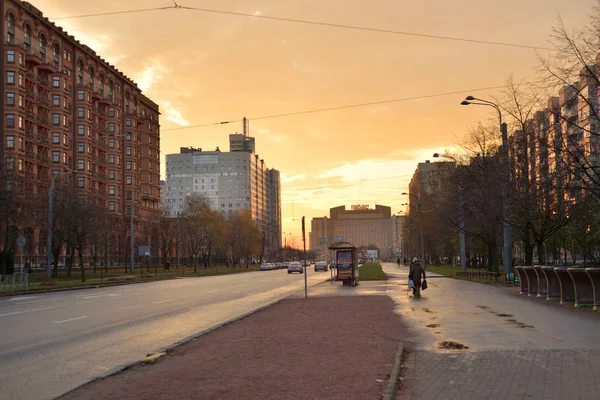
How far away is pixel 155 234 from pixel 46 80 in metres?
25.1

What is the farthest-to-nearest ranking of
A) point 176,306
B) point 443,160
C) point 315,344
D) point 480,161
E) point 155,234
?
point 155,234
point 443,160
point 480,161
point 176,306
point 315,344

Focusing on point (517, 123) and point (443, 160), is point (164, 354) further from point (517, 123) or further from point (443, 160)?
point (443, 160)

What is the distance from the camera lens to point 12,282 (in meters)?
35.5

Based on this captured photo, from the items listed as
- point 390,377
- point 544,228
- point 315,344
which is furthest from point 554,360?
point 544,228

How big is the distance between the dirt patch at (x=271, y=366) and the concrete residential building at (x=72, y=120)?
4118 cm

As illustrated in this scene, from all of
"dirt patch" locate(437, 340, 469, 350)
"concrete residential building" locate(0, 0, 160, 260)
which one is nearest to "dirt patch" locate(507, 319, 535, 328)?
"dirt patch" locate(437, 340, 469, 350)

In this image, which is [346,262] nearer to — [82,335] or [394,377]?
[82,335]

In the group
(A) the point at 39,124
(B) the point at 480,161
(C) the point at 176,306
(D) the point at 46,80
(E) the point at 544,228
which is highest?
(D) the point at 46,80

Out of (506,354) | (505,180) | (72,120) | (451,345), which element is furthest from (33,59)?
(506,354)

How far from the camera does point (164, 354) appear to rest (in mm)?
10383

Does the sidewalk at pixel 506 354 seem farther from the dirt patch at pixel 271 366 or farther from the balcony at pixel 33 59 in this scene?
the balcony at pixel 33 59

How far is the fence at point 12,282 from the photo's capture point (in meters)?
34.7

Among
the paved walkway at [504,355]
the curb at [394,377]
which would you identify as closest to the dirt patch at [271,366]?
the curb at [394,377]

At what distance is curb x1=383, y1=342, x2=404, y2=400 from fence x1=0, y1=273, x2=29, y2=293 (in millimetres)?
29871
